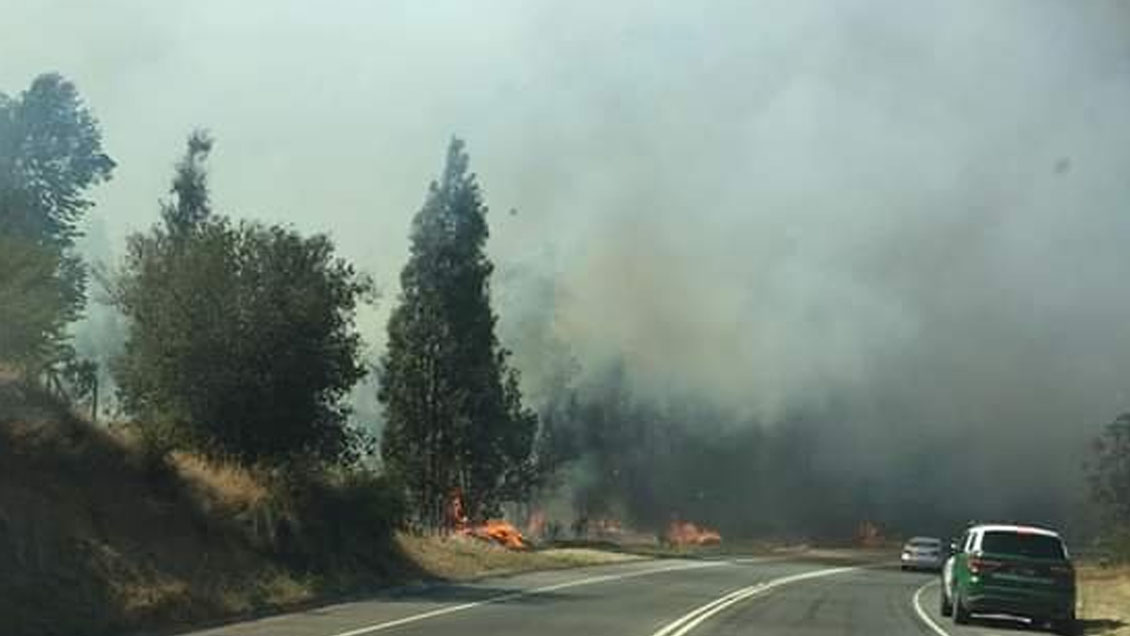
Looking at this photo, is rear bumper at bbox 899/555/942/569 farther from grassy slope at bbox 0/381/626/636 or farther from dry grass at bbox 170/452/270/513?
dry grass at bbox 170/452/270/513

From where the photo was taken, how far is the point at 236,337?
35000 millimetres

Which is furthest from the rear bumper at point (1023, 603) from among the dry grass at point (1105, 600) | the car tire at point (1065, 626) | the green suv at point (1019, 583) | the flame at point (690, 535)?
the flame at point (690, 535)

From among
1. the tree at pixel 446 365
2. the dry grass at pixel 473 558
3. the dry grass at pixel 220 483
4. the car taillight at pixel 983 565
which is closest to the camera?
the car taillight at pixel 983 565

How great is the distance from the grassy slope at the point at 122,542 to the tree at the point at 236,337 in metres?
1.59

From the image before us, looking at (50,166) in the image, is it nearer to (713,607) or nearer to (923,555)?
(713,607)

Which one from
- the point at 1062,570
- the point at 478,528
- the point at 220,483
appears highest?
the point at 478,528

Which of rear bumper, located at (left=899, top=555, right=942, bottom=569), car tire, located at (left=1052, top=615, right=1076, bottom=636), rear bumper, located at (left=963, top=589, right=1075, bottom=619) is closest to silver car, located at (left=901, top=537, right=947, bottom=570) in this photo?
rear bumper, located at (left=899, top=555, right=942, bottom=569)

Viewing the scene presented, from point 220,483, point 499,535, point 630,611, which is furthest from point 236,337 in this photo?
point 499,535

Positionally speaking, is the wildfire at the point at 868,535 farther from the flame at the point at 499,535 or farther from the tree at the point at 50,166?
the tree at the point at 50,166

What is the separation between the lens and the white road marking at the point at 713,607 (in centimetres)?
2367

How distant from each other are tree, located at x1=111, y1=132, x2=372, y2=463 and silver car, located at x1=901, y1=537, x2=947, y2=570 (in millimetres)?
35737

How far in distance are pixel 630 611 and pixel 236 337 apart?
11.8m

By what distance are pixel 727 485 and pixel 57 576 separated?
88.1 metres

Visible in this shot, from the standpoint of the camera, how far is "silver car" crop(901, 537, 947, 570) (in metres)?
66.1
